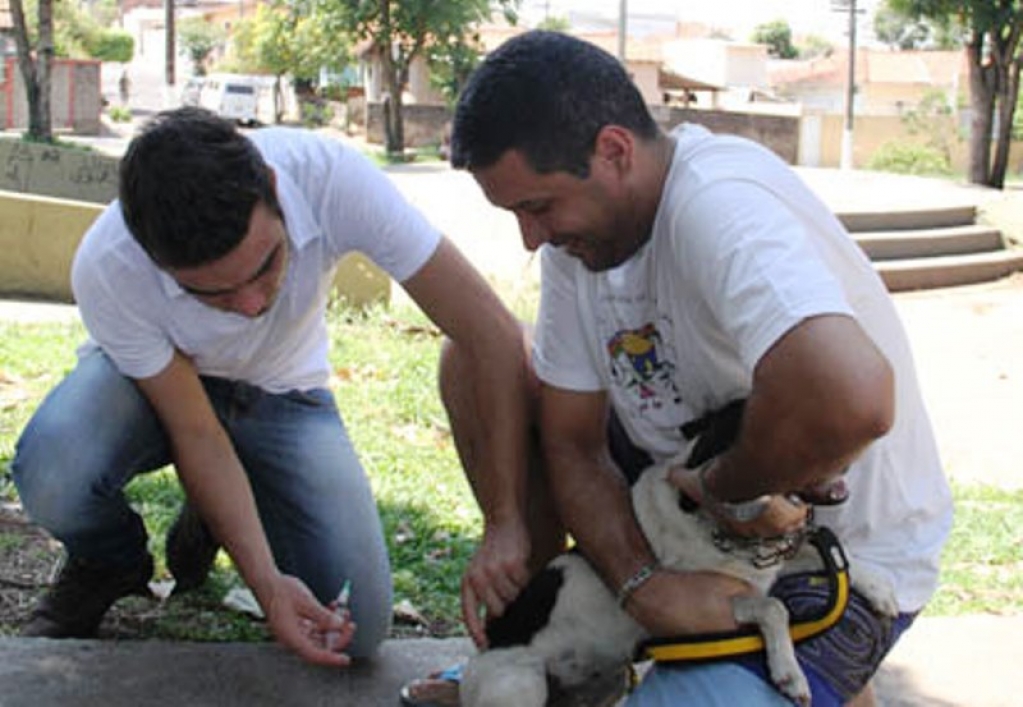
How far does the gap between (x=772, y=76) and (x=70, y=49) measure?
120 feet

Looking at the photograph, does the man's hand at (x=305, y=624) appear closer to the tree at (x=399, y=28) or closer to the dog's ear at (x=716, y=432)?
the dog's ear at (x=716, y=432)

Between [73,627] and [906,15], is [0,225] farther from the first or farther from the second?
[906,15]

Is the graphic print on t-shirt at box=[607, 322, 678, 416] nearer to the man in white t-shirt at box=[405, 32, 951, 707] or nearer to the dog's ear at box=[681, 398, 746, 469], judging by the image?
the man in white t-shirt at box=[405, 32, 951, 707]

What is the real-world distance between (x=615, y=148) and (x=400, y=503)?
8.54ft

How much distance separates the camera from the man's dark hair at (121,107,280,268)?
8.26 ft

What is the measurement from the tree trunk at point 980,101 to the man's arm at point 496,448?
20.4 metres

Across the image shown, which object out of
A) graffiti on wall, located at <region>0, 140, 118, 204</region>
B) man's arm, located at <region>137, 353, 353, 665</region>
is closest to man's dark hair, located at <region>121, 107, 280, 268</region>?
man's arm, located at <region>137, 353, 353, 665</region>

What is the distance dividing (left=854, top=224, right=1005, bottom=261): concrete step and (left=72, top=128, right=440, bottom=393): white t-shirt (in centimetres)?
1210

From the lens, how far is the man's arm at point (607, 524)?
2.35 metres

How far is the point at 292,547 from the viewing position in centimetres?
327

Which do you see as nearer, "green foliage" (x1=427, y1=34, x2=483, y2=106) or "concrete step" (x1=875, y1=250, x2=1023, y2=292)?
"concrete step" (x1=875, y1=250, x2=1023, y2=292)

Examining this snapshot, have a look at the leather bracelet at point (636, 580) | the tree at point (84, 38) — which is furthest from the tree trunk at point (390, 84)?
the leather bracelet at point (636, 580)

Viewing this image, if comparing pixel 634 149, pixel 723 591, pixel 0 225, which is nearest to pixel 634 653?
pixel 723 591

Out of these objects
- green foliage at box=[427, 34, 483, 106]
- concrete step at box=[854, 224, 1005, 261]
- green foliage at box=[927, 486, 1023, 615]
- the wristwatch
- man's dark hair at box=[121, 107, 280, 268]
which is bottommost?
concrete step at box=[854, 224, 1005, 261]
